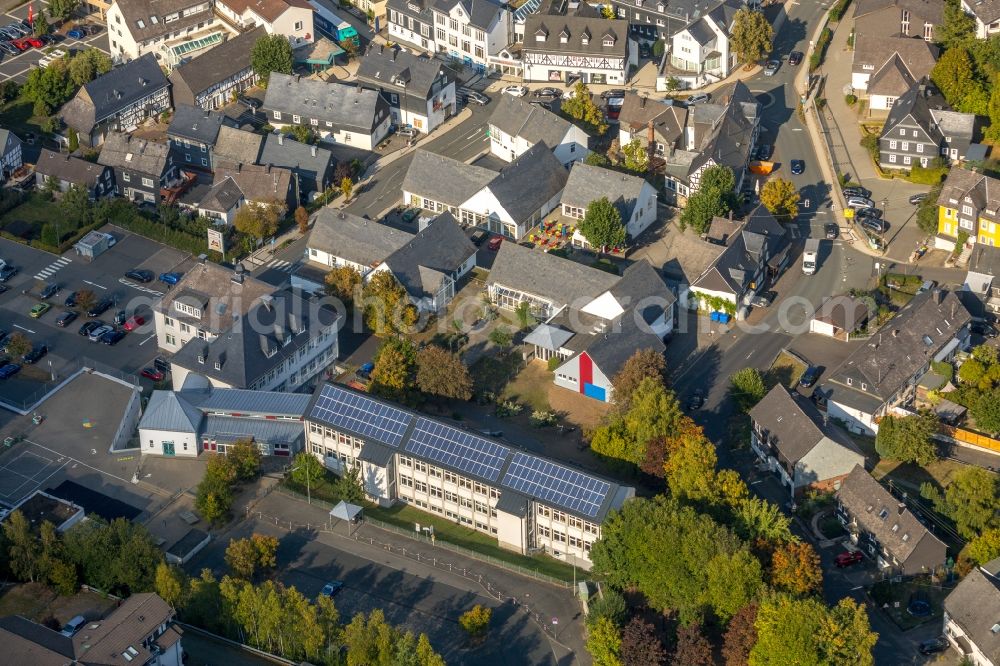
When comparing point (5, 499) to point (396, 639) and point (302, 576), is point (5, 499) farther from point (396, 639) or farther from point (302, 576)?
point (396, 639)

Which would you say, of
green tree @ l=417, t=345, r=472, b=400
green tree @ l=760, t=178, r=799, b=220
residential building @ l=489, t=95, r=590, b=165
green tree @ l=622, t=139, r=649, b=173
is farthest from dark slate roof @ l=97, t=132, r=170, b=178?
green tree @ l=760, t=178, r=799, b=220

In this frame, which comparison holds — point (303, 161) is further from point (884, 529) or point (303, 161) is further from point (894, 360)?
point (884, 529)

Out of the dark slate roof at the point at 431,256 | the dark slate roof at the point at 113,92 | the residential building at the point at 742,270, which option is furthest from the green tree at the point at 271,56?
the residential building at the point at 742,270

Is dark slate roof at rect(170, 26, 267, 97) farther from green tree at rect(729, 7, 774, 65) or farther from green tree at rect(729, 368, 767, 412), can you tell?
green tree at rect(729, 368, 767, 412)

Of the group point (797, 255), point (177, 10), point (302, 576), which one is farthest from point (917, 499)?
point (177, 10)

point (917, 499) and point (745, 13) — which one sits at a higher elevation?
point (745, 13)

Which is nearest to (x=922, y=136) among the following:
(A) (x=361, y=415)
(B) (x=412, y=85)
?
(B) (x=412, y=85)
